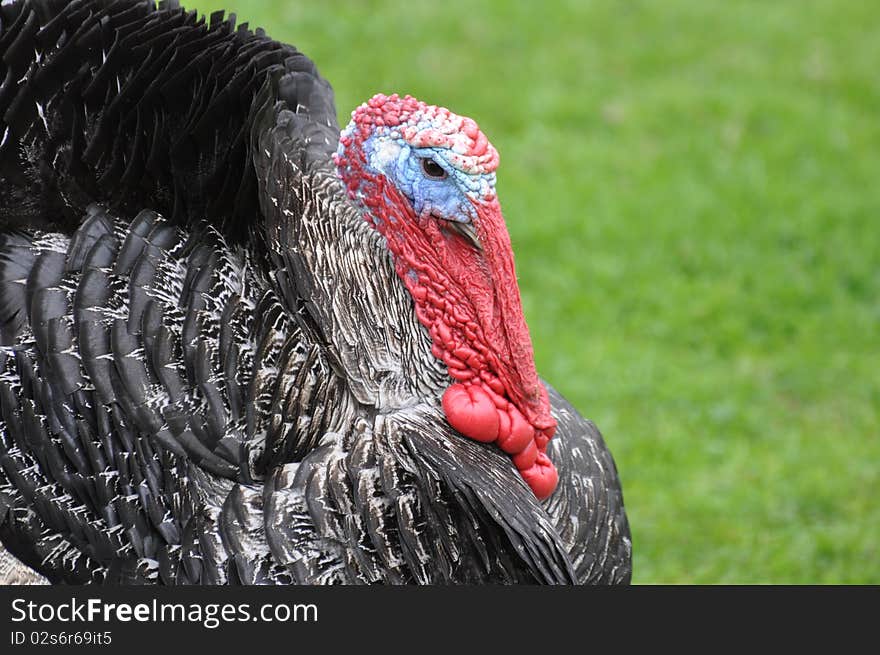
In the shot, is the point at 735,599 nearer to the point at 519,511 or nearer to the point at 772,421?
the point at 519,511

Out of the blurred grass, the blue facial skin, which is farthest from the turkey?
the blurred grass

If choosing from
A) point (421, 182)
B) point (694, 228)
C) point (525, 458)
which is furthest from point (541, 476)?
point (694, 228)

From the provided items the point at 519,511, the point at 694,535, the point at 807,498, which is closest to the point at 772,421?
the point at 807,498

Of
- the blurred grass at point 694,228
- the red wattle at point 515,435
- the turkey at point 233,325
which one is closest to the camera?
the turkey at point 233,325

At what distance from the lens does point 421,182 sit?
236 centimetres

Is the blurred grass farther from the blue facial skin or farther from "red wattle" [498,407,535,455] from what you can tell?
the blue facial skin

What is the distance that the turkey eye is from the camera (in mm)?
2342

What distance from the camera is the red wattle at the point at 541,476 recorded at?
8.32 ft

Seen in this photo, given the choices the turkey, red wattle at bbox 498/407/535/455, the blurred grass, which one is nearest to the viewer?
the turkey

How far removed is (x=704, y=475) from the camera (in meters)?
4.61

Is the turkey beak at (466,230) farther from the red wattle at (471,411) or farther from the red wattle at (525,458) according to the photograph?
the red wattle at (525,458)

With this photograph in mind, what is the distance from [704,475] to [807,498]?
14.9 inches

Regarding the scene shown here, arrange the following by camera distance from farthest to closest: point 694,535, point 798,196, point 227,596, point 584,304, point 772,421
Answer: point 798,196, point 584,304, point 772,421, point 694,535, point 227,596

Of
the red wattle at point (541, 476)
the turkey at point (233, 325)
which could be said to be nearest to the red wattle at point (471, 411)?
the turkey at point (233, 325)
